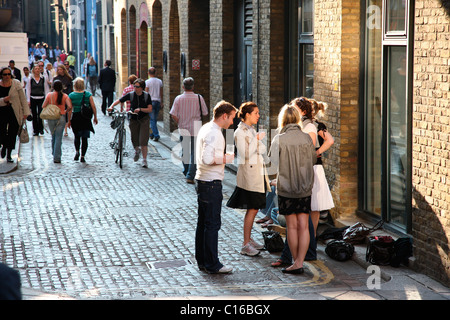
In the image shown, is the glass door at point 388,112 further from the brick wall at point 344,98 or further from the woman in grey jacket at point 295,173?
the woman in grey jacket at point 295,173

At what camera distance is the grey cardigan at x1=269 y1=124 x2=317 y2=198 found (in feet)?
25.0

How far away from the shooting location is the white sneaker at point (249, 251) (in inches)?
338

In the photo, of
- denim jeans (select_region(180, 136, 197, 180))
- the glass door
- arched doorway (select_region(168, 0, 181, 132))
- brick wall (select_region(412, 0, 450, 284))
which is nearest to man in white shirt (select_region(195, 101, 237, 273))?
brick wall (select_region(412, 0, 450, 284))

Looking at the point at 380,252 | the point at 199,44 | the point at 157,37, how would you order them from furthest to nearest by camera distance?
the point at 157,37 → the point at 199,44 → the point at 380,252

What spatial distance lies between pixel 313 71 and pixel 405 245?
431 centimetres

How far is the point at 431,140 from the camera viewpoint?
7430 mm

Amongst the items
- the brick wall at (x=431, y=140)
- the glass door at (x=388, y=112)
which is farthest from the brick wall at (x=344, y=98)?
the brick wall at (x=431, y=140)

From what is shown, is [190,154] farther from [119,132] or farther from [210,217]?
[210,217]

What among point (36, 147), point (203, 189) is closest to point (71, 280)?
point (203, 189)

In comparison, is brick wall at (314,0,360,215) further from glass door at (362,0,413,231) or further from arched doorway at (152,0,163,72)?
arched doorway at (152,0,163,72)

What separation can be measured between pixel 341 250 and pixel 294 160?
130 cm

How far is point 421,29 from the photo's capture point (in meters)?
7.55

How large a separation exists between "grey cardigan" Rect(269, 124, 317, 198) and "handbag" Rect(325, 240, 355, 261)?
916 millimetres

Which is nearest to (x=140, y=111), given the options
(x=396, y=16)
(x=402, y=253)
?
(x=396, y=16)
